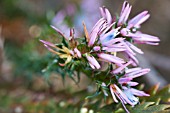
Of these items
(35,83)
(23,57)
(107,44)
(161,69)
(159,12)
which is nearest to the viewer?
(107,44)

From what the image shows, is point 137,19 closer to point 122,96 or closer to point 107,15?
point 107,15

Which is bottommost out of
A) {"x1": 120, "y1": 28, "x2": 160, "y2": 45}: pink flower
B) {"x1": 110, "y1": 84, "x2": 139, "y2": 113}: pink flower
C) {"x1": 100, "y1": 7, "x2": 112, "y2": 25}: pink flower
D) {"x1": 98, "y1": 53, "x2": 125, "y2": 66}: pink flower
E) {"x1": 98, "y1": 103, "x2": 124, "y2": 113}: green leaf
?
{"x1": 98, "y1": 103, "x2": 124, "y2": 113}: green leaf

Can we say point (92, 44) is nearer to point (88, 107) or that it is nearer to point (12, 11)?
point (88, 107)

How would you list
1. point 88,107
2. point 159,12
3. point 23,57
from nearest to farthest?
point 88,107 < point 23,57 < point 159,12

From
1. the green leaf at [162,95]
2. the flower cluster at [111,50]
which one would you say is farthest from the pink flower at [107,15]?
the green leaf at [162,95]

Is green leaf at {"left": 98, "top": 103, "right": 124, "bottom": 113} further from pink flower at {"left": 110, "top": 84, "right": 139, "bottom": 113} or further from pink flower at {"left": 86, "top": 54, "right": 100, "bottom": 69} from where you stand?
pink flower at {"left": 86, "top": 54, "right": 100, "bottom": 69}

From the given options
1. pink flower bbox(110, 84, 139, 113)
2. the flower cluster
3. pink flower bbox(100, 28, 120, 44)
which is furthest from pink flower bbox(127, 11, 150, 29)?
pink flower bbox(110, 84, 139, 113)

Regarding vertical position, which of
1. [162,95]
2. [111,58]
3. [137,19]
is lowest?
[162,95]

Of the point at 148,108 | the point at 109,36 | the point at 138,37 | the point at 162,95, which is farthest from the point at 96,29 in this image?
the point at 162,95

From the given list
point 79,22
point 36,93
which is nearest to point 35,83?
point 36,93
